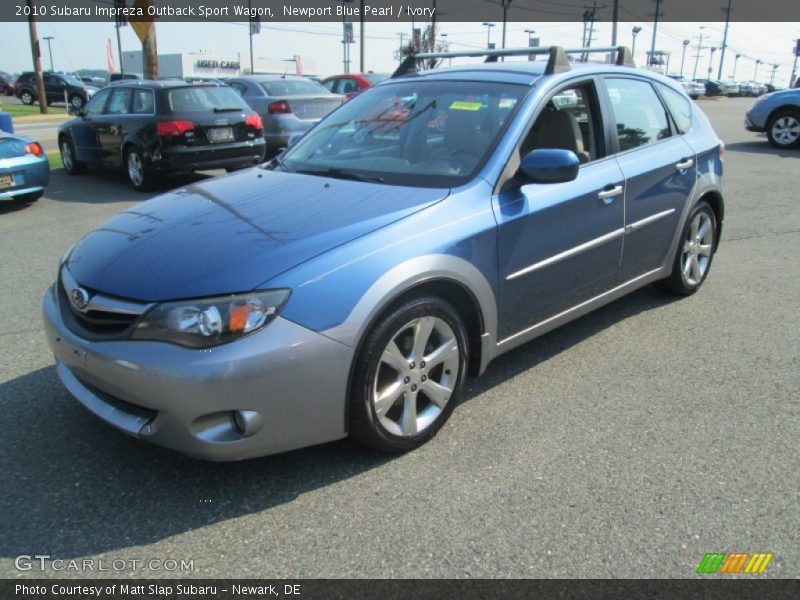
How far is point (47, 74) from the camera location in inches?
1512

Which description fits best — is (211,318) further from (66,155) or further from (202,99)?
(66,155)

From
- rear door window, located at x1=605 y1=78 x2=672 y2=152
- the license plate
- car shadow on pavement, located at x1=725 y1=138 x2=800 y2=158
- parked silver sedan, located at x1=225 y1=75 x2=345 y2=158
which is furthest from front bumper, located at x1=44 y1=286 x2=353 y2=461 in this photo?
car shadow on pavement, located at x1=725 y1=138 x2=800 y2=158

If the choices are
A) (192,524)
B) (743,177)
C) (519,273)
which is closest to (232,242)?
(192,524)

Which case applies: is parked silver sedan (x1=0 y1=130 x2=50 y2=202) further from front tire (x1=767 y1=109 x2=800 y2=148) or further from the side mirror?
front tire (x1=767 y1=109 x2=800 y2=148)

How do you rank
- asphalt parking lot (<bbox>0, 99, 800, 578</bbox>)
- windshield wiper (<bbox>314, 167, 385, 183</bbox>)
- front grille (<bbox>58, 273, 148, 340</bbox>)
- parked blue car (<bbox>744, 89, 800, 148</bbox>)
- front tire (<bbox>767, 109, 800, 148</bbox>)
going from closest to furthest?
asphalt parking lot (<bbox>0, 99, 800, 578</bbox>) < front grille (<bbox>58, 273, 148, 340</bbox>) < windshield wiper (<bbox>314, 167, 385, 183</bbox>) < parked blue car (<bbox>744, 89, 800, 148</bbox>) < front tire (<bbox>767, 109, 800, 148</bbox>)

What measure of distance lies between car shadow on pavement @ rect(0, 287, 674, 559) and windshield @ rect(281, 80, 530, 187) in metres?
1.29

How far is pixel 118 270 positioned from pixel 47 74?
4177 cm

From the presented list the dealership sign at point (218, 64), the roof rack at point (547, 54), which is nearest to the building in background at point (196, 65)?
the dealership sign at point (218, 64)

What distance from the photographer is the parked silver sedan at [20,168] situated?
882 cm

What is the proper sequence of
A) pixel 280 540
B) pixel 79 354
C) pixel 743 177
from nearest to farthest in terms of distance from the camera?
pixel 280 540, pixel 79 354, pixel 743 177

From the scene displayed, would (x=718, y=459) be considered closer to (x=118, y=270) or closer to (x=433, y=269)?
(x=433, y=269)

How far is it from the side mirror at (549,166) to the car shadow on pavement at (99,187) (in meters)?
7.63

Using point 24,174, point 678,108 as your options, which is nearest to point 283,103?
point 24,174

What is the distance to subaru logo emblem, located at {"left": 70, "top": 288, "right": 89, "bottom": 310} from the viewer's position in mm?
2949
